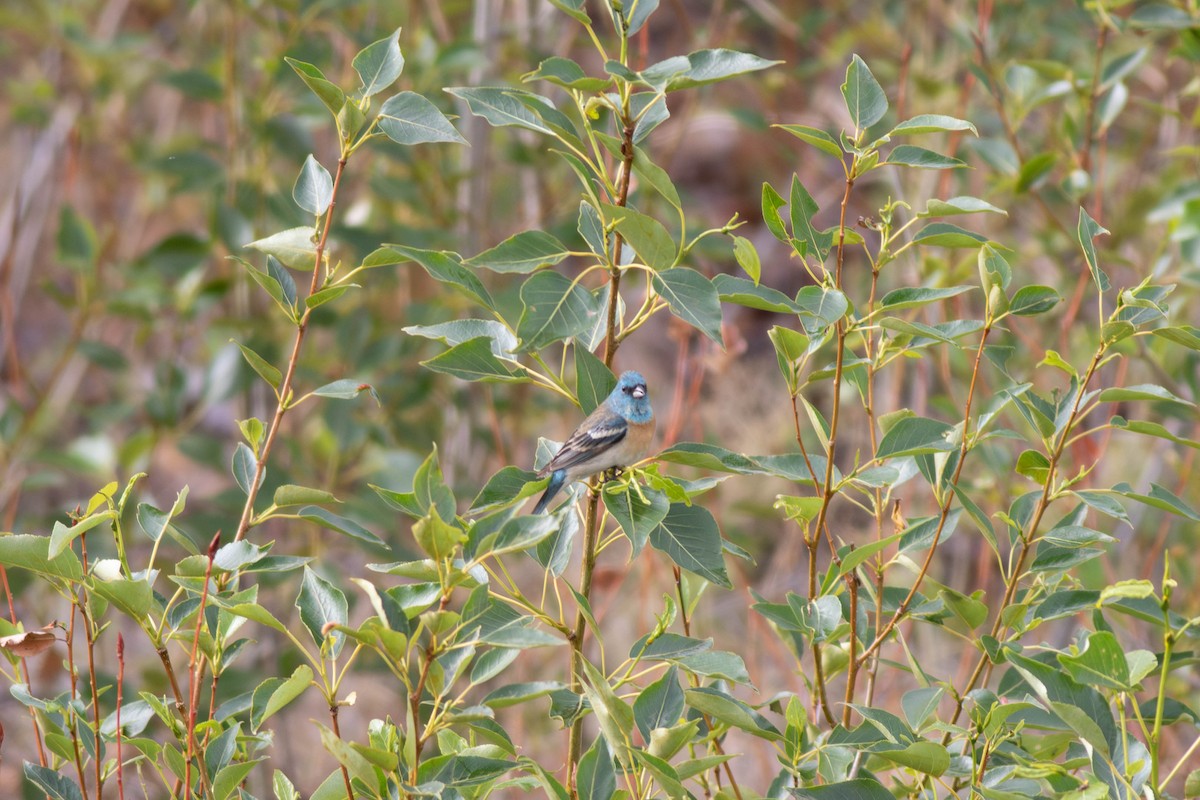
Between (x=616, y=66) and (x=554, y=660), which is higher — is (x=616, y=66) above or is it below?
above

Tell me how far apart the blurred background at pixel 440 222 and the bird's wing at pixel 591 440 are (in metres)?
0.48

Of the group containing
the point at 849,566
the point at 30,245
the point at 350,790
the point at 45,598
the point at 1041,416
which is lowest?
the point at 45,598

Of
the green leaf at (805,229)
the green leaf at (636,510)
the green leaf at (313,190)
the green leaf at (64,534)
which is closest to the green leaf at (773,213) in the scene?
the green leaf at (805,229)

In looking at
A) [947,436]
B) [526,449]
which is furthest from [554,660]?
[947,436]

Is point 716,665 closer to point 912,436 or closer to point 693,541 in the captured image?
point 693,541

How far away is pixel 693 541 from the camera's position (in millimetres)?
1404

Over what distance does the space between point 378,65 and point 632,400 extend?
3.11 ft

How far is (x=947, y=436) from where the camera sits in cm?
147

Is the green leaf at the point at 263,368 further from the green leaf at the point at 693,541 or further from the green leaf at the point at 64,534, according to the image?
the green leaf at the point at 693,541

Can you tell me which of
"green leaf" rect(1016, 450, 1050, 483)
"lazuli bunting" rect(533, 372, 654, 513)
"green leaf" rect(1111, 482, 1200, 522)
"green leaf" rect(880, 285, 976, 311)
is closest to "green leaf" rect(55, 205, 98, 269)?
"lazuli bunting" rect(533, 372, 654, 513)

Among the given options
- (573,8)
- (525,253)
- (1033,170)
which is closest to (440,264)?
(525,253)

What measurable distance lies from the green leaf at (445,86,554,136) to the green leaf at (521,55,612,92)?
0.06 meters

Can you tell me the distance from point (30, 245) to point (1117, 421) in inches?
179

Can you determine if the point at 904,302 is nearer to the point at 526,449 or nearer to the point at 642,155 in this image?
the point at 642,155
